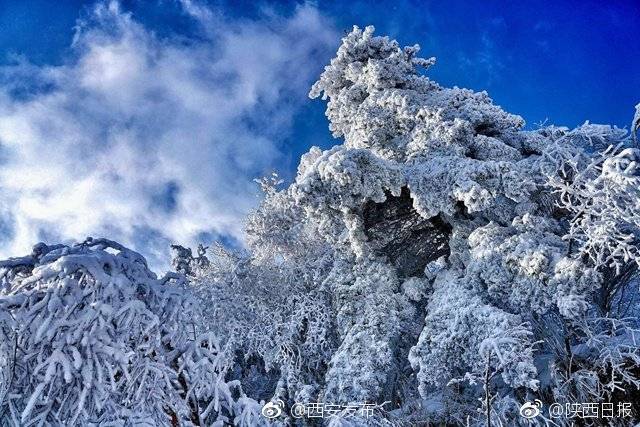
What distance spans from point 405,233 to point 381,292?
2.29m

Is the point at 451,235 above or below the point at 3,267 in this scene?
above

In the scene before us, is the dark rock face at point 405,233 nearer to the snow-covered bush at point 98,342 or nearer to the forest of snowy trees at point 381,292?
the forest of snowy trees at point 381,292

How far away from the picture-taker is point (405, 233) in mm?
13688

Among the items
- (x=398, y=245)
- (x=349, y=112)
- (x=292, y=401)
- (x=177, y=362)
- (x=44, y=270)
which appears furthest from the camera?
(x=349, y=112)

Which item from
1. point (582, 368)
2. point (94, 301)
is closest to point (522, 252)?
point (582, 368)

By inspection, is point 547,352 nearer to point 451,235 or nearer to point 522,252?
point 522,252

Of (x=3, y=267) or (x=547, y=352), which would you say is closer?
(x=3, y=267)

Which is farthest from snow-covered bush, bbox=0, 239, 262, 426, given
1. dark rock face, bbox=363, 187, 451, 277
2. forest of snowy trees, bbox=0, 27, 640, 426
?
dark rock face, bbox=363, 187, 451, 277

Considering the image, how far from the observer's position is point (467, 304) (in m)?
10.2

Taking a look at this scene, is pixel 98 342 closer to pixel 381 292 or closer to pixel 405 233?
pixel 381 292

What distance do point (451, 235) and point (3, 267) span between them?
36.9 feet

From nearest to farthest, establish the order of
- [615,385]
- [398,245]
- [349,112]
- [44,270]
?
[44,270] < [615,385] < [398,245] < [349,112]

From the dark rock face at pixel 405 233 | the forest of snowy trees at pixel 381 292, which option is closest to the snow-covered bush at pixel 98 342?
the forest of snowy trees at pixel 381 292

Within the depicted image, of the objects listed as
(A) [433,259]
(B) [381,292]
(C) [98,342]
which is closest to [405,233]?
(A) [433,259]
